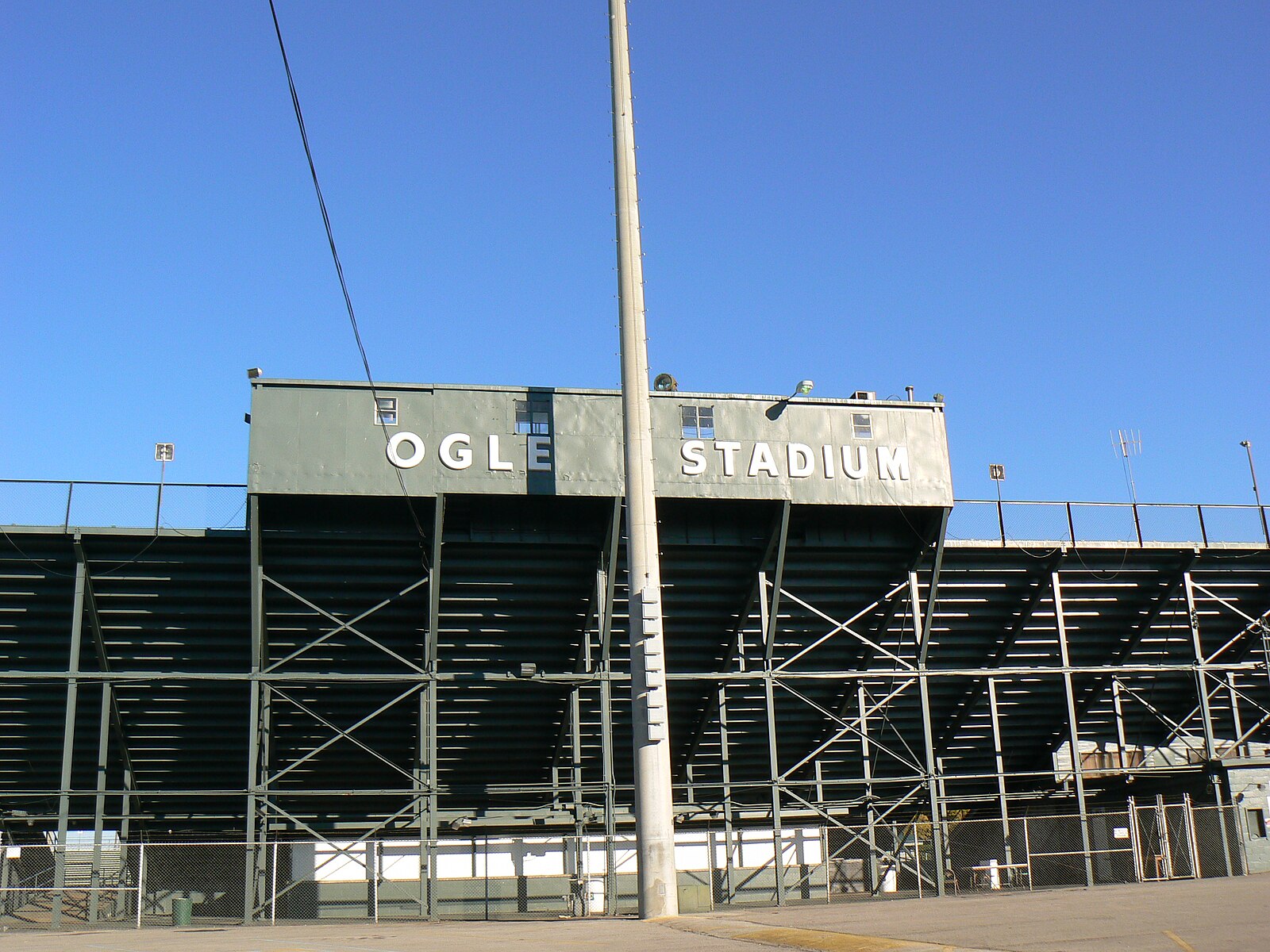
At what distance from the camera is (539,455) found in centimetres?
2506

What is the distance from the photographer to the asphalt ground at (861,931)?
42.8 ft

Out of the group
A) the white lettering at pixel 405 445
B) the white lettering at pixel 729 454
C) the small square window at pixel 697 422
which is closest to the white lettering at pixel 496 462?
the white lettering at pixel 405 445

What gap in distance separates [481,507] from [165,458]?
6.47 m

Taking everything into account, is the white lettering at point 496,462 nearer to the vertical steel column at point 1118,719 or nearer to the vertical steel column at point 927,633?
the vertical steel column at point 927,633

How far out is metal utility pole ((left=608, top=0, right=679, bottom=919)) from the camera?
64.7ft

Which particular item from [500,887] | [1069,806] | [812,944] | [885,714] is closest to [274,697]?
[500,887]

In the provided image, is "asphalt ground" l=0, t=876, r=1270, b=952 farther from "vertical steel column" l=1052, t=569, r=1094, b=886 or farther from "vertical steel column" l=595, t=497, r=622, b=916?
"vertical steel column" l=1052, t=569, r=1094, b=886

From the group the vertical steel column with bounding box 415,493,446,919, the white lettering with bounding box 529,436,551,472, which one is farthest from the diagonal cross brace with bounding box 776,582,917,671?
the vertical steel column with bounding box 415,493,446,919

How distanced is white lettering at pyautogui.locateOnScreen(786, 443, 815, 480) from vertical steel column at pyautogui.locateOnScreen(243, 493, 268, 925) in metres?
10.8

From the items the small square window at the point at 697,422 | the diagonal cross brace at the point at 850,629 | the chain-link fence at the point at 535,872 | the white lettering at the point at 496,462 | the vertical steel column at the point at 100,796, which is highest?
the small square window at the point at 697,422

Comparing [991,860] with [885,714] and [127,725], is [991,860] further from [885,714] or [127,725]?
[127,725]

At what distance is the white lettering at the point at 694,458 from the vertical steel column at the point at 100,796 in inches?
483

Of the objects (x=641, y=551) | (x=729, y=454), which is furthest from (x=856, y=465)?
(x=641, y=551)

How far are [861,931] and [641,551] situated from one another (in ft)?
25.1
